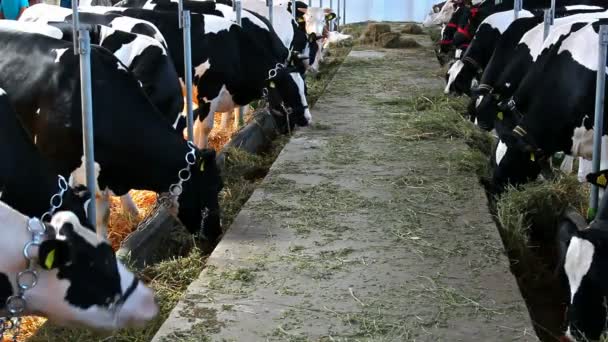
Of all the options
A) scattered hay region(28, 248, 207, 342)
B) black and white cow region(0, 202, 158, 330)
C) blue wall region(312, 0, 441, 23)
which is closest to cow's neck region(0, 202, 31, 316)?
black and white cow region(0, 202, 158, 330)

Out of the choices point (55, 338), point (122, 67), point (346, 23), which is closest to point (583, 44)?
point (122, 67)

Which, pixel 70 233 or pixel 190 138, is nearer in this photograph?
pixel 70 233

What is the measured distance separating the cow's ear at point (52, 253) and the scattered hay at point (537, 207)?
11.5 ft

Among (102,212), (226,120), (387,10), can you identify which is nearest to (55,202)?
(102,212)

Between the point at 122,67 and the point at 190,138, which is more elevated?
the point at 122,67

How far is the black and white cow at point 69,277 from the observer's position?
3.23m

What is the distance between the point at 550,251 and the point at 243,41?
4.10 m

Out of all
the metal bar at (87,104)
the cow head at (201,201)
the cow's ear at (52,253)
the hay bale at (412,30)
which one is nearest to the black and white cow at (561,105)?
the cow head at (201,201)

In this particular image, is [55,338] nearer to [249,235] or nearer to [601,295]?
[249,235]

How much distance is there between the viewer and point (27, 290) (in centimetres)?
329

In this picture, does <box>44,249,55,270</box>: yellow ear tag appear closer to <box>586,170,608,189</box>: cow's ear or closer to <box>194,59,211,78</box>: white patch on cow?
<box>586,170,608,189</box>: cow's ear

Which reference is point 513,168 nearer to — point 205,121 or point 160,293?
point 205,121

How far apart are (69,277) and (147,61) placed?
3716mm

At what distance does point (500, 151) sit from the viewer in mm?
7152
